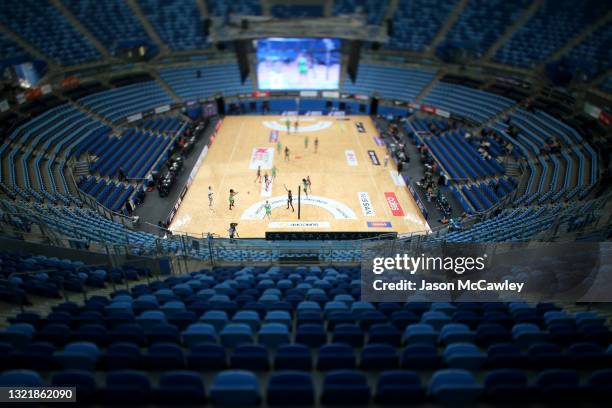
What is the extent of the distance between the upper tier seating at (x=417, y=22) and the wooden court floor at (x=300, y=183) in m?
11.4

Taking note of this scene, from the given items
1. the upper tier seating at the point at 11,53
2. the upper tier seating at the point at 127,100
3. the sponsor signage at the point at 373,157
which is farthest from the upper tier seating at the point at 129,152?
the sponsor signage at the point at 373,157

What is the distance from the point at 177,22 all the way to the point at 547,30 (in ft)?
123

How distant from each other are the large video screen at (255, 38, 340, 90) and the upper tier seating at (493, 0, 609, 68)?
53.4ft

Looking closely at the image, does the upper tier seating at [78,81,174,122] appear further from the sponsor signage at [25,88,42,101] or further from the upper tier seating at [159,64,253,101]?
the sponsor signage at [25,88,42,101]

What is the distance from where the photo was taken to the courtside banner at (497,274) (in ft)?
38.5

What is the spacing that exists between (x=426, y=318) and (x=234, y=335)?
4.48 m

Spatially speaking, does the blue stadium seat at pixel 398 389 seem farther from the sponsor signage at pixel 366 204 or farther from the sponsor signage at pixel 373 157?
the sponsor signage at pixel 373 157

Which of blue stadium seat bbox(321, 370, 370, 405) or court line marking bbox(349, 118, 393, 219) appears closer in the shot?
blue stadium seat bbox(321, 370, 370, 405)

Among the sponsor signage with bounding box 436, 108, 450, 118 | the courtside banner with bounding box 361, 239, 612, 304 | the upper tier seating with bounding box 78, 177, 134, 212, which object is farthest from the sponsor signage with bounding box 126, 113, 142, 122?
the courtside banner with bounding box 361, 239, 612, 304

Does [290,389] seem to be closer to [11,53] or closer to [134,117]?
[134,117]

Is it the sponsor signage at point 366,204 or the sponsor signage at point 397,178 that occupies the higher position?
the sponsor signage at point 397,178

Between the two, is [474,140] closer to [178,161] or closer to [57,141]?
[178,161]

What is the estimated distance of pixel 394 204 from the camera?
26734 millimetres

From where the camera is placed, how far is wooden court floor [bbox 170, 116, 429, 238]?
969 inches
